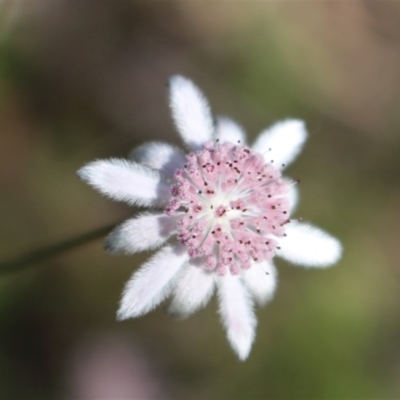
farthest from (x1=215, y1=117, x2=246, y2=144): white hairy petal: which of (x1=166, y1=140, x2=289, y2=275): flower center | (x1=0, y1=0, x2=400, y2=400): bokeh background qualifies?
(x1=0, y1=0, x2=400, y2=400): bokeh background

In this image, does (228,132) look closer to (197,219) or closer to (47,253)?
(197,219)

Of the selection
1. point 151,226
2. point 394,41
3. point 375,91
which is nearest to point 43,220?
point 151,226

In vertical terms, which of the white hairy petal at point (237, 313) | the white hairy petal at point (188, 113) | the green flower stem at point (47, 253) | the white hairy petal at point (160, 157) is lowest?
the green flower stem at point (47, 253)

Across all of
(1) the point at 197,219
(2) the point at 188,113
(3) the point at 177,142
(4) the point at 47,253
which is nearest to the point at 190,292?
(1) the point at 197,219

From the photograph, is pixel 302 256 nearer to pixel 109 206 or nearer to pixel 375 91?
pixel 109 206

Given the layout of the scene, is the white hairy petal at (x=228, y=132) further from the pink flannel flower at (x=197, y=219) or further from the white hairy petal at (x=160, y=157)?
the white hairy petal at (x=160, y=157)

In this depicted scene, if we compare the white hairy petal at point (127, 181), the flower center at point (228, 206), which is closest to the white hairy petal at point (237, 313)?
the flower center at point (228, 206)

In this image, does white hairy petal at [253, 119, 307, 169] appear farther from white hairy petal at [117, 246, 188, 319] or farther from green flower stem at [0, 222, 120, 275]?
green flower stem at [0, 222, 120, 275]

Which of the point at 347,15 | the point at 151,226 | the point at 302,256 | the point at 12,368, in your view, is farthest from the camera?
the point at 347,15
